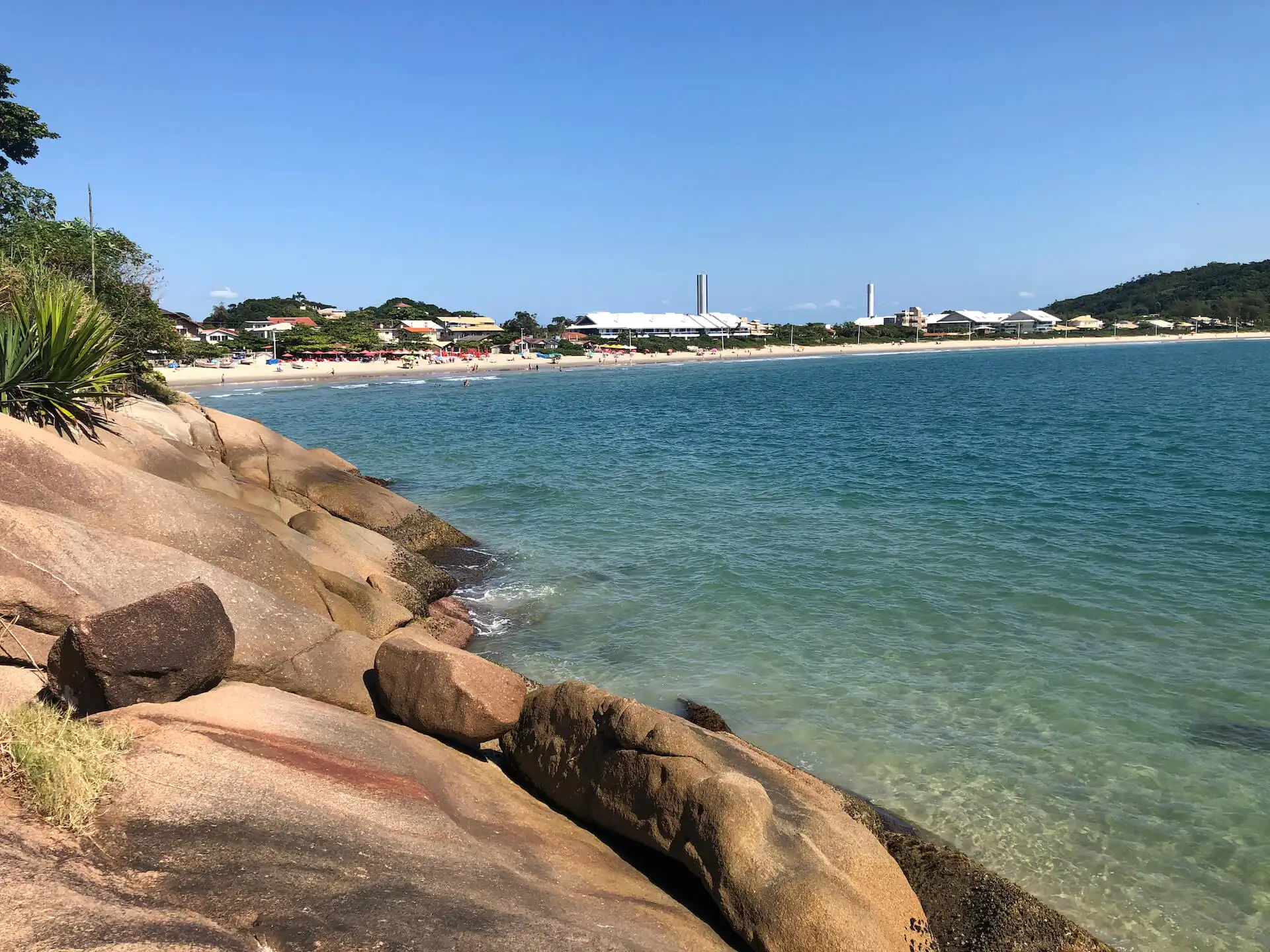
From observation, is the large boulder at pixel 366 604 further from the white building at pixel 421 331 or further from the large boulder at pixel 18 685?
the white building at pixel 421 331

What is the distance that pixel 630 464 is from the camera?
3192 centimetres

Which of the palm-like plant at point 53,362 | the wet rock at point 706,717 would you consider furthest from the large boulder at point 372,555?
the wet rock at point 706,717

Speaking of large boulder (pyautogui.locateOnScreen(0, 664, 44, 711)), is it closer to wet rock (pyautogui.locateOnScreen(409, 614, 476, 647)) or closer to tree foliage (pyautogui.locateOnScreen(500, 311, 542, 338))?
wet rock (pyautogui.locateOnScreen(409, 614, 476, 647))

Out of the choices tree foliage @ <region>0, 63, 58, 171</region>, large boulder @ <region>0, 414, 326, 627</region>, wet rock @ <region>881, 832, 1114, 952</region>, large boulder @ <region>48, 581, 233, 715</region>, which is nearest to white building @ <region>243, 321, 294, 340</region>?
tree foliage @ <region>0, 63, 58, 171</region>

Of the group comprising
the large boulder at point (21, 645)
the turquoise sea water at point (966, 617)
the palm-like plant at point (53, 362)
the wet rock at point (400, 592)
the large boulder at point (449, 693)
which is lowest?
the turquoise sea water at point (966, 617)

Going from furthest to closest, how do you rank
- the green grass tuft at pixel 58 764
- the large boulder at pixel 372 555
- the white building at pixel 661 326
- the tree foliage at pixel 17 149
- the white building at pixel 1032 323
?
the white building at pixel 1032 323
the white building at pixel 661 326
the tree foliage at pixel 17 149
the large boulder at pixel 372 555
the green grass tuft at pixel 58 764

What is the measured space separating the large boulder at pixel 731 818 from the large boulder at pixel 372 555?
732cm

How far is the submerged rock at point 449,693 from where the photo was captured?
7344 millimetres

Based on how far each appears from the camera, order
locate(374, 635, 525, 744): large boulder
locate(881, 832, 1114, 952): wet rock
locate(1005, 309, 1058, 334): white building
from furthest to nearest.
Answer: locate(1005, 309, 1058, 334): white building < locate(374, 635, 525, 744): large boulder < locate(881, 832, 1114, 952): wet rock

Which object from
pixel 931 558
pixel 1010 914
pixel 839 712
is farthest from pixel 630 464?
pixel 1010 914

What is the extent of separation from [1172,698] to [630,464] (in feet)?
74.1

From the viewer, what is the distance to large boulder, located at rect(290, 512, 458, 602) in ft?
45.3

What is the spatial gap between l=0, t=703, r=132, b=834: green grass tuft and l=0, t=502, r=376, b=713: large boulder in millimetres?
2091

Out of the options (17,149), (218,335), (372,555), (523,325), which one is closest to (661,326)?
(523,325)
